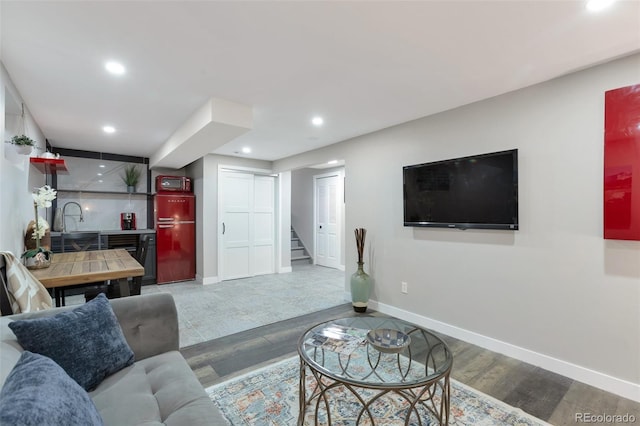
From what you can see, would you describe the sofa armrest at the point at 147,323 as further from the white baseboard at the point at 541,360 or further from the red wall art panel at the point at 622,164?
the red wall art panel at the point at 622,164

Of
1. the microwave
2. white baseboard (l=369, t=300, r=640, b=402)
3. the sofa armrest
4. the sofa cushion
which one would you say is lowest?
white baseboard (l=369, t=300, r=640, b=402)

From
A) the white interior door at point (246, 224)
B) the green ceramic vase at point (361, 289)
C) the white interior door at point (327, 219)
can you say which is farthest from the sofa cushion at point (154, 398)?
the white interior door at point (327, 219)

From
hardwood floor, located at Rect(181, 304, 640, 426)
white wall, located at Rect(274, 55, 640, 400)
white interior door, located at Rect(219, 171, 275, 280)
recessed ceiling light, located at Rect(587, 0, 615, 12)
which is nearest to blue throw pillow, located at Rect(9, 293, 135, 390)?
hardwood floor, located at Rect(181, 304, 640, 426)

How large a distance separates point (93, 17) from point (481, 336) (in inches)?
148

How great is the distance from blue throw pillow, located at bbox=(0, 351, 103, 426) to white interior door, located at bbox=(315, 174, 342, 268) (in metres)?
5.81

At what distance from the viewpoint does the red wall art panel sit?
6.36 feet

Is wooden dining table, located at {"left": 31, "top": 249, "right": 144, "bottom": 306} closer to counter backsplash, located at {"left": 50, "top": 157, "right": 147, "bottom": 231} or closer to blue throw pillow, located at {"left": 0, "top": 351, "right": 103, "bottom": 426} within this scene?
blue throw pillow, located at {"left": 0, "top": 351, "right": 103, "bottom": 426}

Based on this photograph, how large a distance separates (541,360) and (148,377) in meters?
2.84

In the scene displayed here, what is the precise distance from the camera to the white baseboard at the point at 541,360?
2.04 meters

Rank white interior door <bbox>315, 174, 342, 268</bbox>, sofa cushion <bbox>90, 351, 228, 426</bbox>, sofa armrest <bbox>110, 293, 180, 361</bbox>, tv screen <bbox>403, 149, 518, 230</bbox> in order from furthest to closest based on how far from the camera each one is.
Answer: white interior door <bbox>315, 174, 342, 268</bbox> < tv screen <bbox>403, 149, 518, 230</bbox> < sofa armrest <bbox>110, 293, 180, 361</bbox> < sofa cushion <bbox>90, 351, 228, 426</bbox>

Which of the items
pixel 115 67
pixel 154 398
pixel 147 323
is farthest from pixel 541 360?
pixel 115 67

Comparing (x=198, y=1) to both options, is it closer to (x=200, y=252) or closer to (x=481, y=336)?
(x=481, y=336)

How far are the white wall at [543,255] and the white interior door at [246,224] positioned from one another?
3.39 metres

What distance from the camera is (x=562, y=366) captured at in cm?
230
